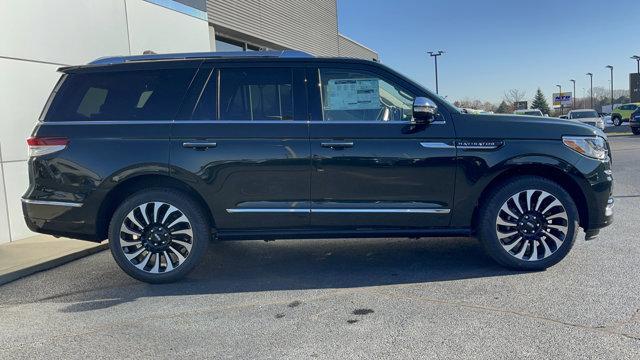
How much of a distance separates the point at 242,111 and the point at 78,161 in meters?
1.55

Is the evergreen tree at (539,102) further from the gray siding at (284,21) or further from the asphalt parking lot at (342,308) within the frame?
the asphalt parking lot at (342,308)

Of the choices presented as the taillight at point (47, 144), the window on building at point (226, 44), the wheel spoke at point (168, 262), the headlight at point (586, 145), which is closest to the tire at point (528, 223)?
the headlight at point (586, 145)

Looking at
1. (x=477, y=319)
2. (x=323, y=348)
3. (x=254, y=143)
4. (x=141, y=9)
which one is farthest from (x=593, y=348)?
(x=141, y=9)

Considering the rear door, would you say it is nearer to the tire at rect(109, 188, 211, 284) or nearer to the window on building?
the tire at rect(109, 188, 211, 284)

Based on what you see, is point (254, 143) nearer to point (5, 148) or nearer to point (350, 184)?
point (350, 184)

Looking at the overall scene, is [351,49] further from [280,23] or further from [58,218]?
[58,218]

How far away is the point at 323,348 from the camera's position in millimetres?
3322

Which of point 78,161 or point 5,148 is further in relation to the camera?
point 5,148

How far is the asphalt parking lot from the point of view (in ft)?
10.9

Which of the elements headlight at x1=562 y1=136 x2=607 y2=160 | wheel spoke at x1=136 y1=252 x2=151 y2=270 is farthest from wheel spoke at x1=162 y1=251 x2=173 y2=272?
headlight at x1=562 y1=136 x2=607 y2=160

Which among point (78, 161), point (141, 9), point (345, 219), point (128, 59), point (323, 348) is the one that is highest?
point (141, 9)

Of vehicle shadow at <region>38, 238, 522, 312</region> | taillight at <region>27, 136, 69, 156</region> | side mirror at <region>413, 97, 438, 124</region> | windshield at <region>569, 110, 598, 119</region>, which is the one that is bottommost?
vehicle shadow at <region>38, 238, 522, 312</region>

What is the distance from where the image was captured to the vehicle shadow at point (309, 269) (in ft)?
14.9

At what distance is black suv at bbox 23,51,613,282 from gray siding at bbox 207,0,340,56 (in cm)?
892
